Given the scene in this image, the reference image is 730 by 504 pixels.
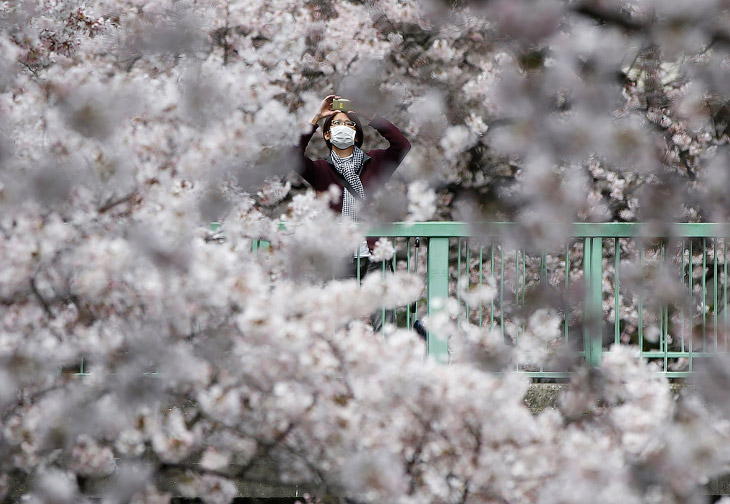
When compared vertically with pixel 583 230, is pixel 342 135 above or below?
above

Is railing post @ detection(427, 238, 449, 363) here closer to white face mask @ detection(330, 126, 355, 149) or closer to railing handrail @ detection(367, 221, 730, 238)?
railing handrail @ detection(367, 221, 730, 238)

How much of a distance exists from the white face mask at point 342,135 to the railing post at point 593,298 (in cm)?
157

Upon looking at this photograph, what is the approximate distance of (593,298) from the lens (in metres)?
6.11

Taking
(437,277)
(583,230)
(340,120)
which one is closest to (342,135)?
(340,120)

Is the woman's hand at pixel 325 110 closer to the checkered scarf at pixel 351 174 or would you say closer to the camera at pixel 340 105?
the camera at pixel 340 105

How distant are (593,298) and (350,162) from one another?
5.57ft

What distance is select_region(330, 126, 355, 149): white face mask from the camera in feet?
21.9

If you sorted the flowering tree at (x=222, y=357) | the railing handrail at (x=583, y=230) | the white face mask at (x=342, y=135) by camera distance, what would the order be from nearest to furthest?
the flowering tree at (x=222, y=357) → the railing handrail at (x=583, y=230) → the white face mask at (x=342, y=135)

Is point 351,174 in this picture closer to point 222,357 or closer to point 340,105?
point 340,105

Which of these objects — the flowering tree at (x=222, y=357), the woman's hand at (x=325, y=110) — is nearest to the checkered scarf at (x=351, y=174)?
the woman's hand at (x=325, y=110)

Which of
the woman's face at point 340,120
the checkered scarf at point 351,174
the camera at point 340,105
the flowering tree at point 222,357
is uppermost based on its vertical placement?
the camera at point 340,105

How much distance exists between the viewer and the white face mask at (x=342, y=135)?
263 inches

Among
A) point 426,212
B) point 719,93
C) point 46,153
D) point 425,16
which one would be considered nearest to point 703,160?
point 719,93

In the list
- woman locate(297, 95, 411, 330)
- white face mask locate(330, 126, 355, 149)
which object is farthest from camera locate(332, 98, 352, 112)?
white face mask locate(330, 126, 355, 149)
